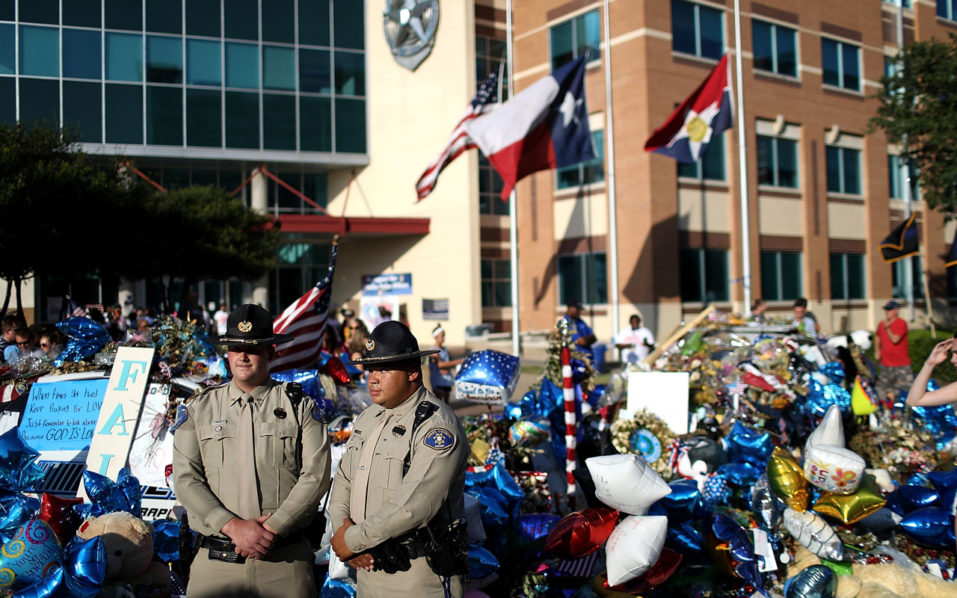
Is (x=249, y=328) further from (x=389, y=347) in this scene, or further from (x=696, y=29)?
(x=696, y=29)

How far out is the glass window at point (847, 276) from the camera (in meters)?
29.3

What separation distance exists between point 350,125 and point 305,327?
24.7m

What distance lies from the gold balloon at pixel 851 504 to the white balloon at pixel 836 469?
5 centimetres

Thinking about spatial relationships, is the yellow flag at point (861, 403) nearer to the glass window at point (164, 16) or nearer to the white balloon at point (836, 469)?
the white balloon at point (836, 469)

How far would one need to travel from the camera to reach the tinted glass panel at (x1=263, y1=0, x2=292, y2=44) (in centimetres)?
2966

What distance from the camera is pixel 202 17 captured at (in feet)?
94.3

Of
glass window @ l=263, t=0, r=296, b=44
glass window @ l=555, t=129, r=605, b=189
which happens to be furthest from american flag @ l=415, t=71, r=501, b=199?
glass window @ l=263, t=0, r=296, b=44

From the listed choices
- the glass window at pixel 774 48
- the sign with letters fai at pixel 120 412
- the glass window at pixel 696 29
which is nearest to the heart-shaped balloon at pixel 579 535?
the sign with letters fai at pixel 120 412

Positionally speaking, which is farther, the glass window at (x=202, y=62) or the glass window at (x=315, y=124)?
the glass window at (x=315, y=124)

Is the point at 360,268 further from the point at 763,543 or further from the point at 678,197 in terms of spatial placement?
the point at 763,543

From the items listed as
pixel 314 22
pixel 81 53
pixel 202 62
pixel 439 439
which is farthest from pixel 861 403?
pixel 81 53

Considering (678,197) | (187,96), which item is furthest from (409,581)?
(187,96)

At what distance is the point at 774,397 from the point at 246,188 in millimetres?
26307

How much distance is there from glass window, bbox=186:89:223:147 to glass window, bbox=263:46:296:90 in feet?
6.92
